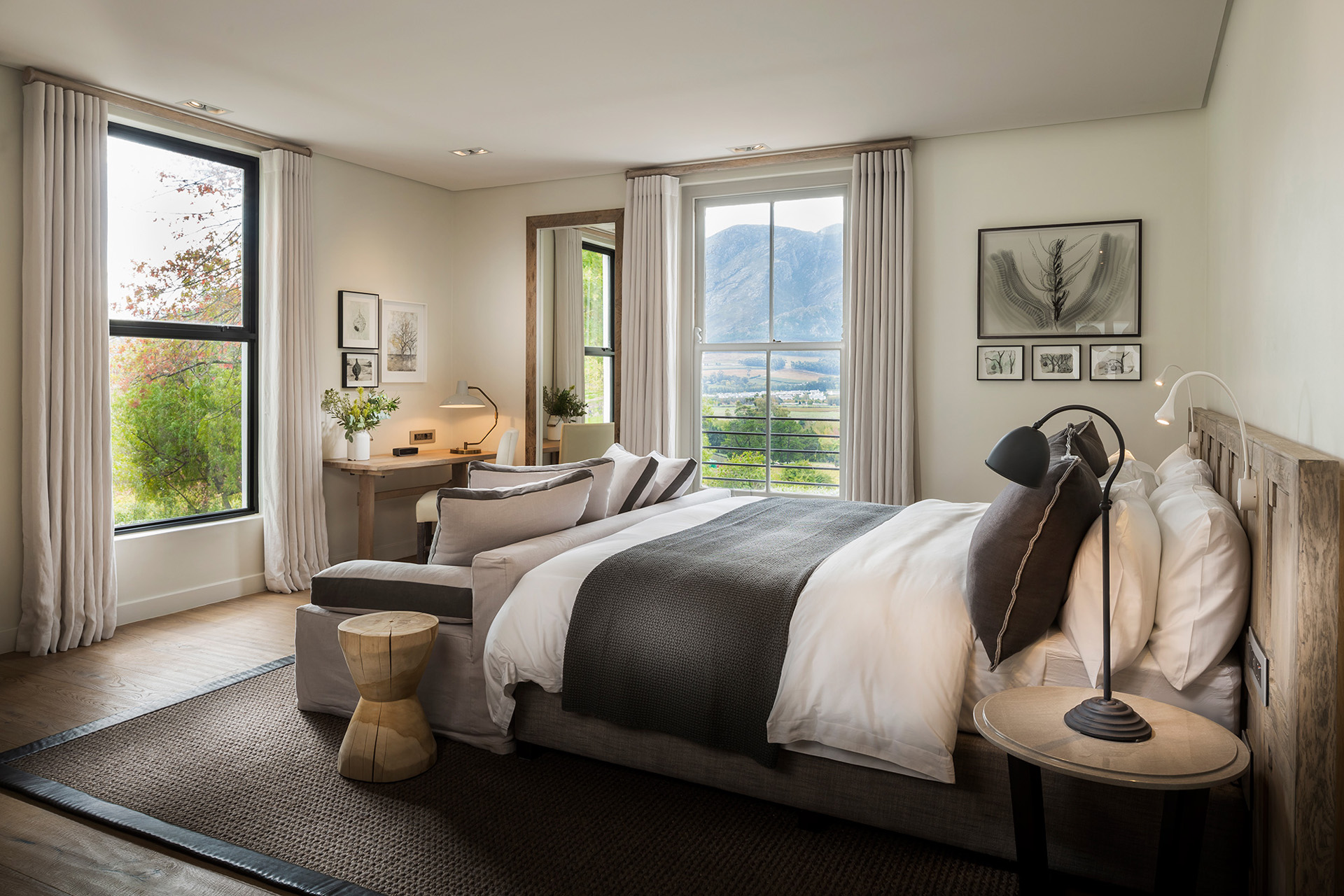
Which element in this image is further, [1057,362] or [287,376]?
[287,376]

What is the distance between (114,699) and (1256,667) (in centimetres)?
376

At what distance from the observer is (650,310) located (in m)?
5.67

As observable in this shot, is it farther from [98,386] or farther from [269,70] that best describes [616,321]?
[98,386]

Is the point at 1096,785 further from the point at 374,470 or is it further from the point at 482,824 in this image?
the point at 374,470

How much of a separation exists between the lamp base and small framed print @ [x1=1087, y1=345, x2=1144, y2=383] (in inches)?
133

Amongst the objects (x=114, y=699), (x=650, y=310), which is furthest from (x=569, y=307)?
(x=114, y=699)

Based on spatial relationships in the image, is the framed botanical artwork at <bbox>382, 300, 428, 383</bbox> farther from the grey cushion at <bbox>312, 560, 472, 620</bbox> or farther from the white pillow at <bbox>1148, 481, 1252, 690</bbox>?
the white pillow at <bbox>1148, 481, 1252, 690</bbox>

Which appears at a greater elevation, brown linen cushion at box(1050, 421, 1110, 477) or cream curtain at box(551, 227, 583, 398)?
cream curtain at box(551, 227, 583, 398)

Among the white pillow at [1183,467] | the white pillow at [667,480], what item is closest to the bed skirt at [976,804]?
the white pillow at [1183,467]

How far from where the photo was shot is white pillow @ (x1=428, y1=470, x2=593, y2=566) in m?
2.81

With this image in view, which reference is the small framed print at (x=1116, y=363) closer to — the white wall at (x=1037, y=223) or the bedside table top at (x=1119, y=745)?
the white wall at (x=1037, y=223)

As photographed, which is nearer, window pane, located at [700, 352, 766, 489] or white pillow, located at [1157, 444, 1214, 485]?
white pillow, located at [1157, 444, 1214, 485]

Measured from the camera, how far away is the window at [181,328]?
441 centimetres

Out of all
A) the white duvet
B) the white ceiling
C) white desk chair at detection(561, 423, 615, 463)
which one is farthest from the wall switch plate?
white desk chair at detection(561, 423, 615, 463)
